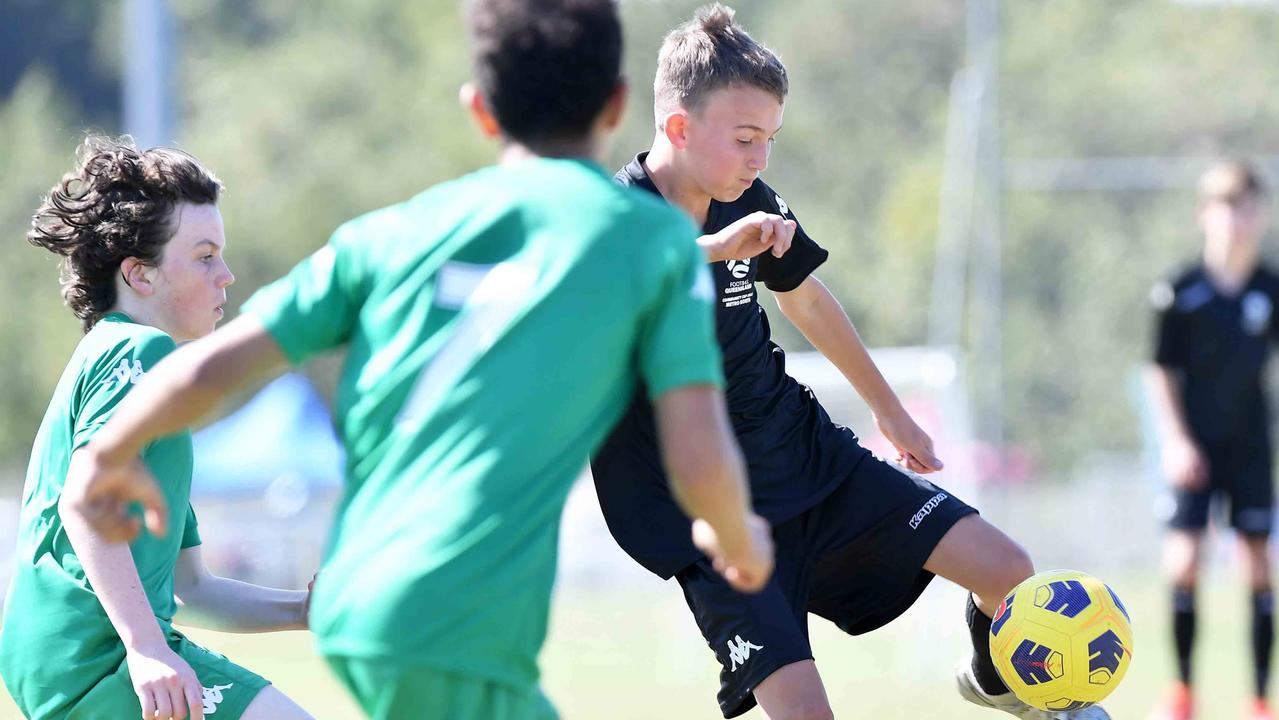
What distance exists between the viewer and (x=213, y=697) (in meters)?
3.40

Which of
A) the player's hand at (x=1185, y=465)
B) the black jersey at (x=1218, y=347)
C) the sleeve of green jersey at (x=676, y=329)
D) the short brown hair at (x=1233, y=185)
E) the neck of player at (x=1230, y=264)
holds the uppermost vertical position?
the short brown hair at (x=1233, y=185)

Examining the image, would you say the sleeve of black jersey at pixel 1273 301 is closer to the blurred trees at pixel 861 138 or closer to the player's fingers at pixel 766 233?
the player's fingers at pixel 766 233

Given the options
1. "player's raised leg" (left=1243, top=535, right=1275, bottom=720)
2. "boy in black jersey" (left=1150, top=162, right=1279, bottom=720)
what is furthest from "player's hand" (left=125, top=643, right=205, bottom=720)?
"boy in black jersey" (left=1150, top=162, right=1279, bottom=720)

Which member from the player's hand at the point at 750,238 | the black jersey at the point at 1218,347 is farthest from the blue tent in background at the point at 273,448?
the player's hand at the point at 750,238

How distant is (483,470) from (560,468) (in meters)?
0.13

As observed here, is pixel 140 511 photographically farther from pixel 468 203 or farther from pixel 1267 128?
pixel 1267 128

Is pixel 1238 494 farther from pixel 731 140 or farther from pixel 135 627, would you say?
pixel 135 627

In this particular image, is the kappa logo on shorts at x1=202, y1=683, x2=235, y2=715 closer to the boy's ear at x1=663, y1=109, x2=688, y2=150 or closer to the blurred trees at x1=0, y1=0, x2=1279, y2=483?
the boy's ear at x1=663, y1=109, x2=688, y2=150

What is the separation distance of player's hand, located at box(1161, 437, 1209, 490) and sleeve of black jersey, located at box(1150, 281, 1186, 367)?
1.42 ft

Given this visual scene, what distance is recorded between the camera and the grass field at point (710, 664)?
7727mm

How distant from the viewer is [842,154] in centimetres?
3384

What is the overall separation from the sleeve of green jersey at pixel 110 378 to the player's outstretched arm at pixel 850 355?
1.75m

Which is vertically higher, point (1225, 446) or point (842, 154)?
point (842, 154)

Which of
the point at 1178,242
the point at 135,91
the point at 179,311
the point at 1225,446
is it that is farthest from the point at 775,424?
the point at 1178,242
